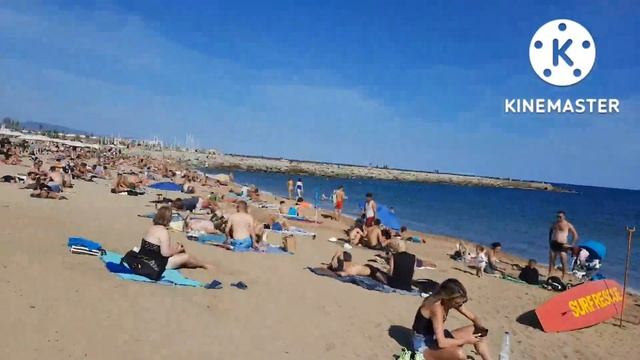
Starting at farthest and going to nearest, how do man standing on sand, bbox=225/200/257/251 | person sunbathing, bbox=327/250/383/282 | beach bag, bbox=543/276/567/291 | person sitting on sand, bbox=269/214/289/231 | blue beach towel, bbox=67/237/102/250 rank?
1. person sitting on sand, bbox=269/214/289/231
2. beach bag, bbox=543/276/567/291
3. man standing on sand, bbox=225/200/257/251
4. person sunbathing, bbox=327/250/383/282
5. blue beach towel, bbox=67/237/102/250

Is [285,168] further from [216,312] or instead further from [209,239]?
[216,312]

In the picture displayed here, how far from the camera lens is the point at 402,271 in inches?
300

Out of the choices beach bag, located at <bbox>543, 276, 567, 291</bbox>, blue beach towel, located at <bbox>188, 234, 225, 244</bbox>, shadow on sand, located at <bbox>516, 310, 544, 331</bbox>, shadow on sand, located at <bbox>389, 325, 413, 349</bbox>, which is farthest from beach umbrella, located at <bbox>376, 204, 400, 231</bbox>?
shadow on sand, located at <bbox>389, 325, 413, 349</bbox>

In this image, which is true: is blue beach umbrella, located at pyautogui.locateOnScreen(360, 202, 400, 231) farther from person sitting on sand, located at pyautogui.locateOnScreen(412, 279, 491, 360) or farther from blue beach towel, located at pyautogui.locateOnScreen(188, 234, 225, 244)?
person sitting on sand, located at pyautogui.locateOnScreen(412, 279, 491, 360)

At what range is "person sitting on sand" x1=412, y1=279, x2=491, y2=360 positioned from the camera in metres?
4.72

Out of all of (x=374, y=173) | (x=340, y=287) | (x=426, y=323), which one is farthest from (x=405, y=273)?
(x=374, y=173)

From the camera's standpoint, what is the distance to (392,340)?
5512mm

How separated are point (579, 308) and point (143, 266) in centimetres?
575

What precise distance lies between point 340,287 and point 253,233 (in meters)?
2.50

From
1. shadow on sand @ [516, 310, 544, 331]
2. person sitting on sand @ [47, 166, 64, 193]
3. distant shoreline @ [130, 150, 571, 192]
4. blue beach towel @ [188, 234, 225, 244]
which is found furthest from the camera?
distant shoreline @ [130, 150, 571, 192]

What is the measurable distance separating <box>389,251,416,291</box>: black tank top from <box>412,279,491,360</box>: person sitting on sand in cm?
262

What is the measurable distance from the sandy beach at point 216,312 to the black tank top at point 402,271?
1.23 feet

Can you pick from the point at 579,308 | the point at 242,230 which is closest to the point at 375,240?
the point at 242,230

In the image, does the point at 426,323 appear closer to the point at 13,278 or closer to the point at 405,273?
the point at 405,273
